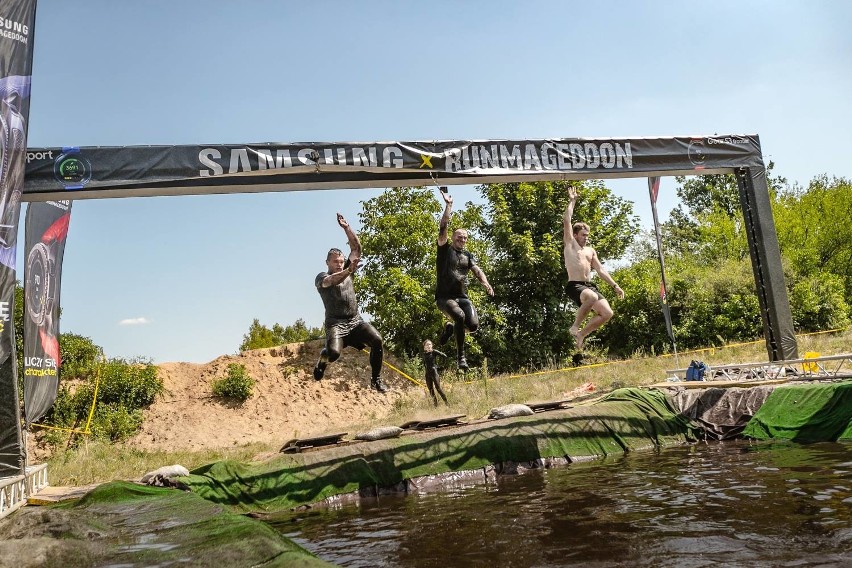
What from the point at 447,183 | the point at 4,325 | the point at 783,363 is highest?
the point at 447,183

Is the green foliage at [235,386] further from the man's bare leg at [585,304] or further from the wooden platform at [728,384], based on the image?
the man's bare leg at [585,304]

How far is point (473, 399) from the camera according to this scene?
15273 millimetres

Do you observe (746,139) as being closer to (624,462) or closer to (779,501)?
(624,462)

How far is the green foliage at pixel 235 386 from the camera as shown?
2094cm

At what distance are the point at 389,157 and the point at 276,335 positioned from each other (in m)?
28.3

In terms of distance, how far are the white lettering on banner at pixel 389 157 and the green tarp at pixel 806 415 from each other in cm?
659

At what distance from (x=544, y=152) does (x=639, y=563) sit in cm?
678

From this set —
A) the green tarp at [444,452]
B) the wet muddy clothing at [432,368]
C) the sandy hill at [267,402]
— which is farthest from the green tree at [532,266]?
the green tarp at [444,452]

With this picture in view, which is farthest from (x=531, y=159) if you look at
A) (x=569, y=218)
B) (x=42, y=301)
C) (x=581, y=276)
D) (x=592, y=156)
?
(x=42, y=301)

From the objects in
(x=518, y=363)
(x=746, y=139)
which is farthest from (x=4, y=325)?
(x=518, y=363)

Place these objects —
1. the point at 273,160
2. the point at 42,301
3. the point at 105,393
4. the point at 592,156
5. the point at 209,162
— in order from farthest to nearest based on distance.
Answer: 1. the point at 105,393
2. the point at 592,156
3. the point at 42,301
4. the point at 273,160
5. the point at 209,162

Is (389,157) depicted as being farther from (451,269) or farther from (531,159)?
(531,159)

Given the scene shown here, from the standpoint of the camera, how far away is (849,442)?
8.85 m

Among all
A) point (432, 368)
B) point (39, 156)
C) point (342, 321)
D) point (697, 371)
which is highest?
point (39, 156)
